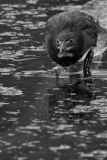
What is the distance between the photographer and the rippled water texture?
7453mm

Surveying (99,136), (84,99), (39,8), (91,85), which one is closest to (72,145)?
(99,136)

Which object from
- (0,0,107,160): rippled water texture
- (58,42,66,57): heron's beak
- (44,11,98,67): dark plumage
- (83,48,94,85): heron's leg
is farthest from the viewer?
(83,48,94,85): heron's leg

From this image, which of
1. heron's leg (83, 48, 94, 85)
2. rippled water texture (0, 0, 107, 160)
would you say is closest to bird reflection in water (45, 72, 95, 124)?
rippled water texture (0, 0, 107, 160)

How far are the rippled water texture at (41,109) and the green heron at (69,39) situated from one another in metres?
0.29

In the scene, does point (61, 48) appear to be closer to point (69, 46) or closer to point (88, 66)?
point (69, 46)

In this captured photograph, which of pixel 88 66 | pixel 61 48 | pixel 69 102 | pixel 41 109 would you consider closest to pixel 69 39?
pixel 61 48

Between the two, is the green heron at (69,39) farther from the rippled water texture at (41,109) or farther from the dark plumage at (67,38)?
the rippled water texture at (41,109)

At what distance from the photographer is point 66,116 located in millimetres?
A: 8594

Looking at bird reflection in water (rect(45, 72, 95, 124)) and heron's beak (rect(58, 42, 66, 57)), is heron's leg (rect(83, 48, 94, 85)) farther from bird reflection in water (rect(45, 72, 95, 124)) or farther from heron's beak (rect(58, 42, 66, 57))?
heron's beak (rect(58, 42, 66, 57))

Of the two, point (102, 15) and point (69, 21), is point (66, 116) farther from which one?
point (102, 15)

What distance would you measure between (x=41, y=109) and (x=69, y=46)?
1887mm

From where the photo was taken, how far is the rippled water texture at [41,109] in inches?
293

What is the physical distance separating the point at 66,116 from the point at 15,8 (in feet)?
25.2

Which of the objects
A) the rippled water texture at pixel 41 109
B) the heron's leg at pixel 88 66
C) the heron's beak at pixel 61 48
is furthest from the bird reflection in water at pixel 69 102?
the heron's beak at pixel 61 48
